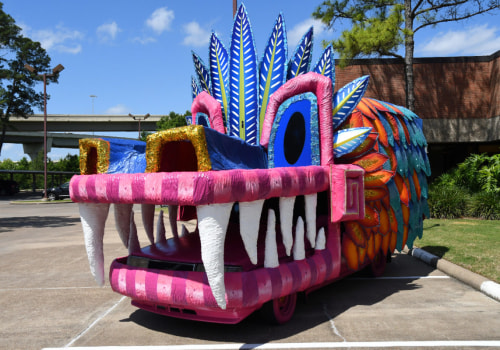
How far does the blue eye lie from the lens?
15.7 feet

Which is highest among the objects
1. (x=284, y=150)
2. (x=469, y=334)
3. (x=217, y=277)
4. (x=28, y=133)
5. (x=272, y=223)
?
(x=28, y=133)

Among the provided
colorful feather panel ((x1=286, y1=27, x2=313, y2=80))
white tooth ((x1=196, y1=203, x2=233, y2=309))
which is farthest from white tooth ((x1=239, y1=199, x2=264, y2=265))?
colorful feather panel ((x1=286, y1=27, x2=313, y2=80))

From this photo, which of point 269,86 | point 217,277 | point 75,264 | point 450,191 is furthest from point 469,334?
point 450,191

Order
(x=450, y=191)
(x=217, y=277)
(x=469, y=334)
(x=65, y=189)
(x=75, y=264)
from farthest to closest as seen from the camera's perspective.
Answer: (x=65, y=189)
(x=450, y=191)
(x=75, y=264)
(x=469, y=334)
(x=217, y=277)

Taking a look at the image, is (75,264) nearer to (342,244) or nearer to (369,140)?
(342,244)

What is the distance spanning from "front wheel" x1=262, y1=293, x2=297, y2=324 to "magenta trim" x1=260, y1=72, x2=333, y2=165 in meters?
1.50

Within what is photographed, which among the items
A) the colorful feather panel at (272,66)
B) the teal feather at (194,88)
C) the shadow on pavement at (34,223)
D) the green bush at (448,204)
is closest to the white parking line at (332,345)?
the colorful feather panel at (272,66)

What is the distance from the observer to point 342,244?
5207 mm

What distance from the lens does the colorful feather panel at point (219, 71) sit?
5.64 meters

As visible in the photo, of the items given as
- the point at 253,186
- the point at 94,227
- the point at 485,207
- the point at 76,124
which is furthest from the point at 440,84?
the point at 76,124

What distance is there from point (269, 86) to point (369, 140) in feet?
4.37

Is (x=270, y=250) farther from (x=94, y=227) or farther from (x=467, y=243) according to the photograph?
(x=467, y=243)

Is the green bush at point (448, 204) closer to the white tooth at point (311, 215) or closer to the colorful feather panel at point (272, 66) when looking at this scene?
the colorful feather panel at point (272, 66)

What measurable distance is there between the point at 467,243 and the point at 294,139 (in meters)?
5.80
